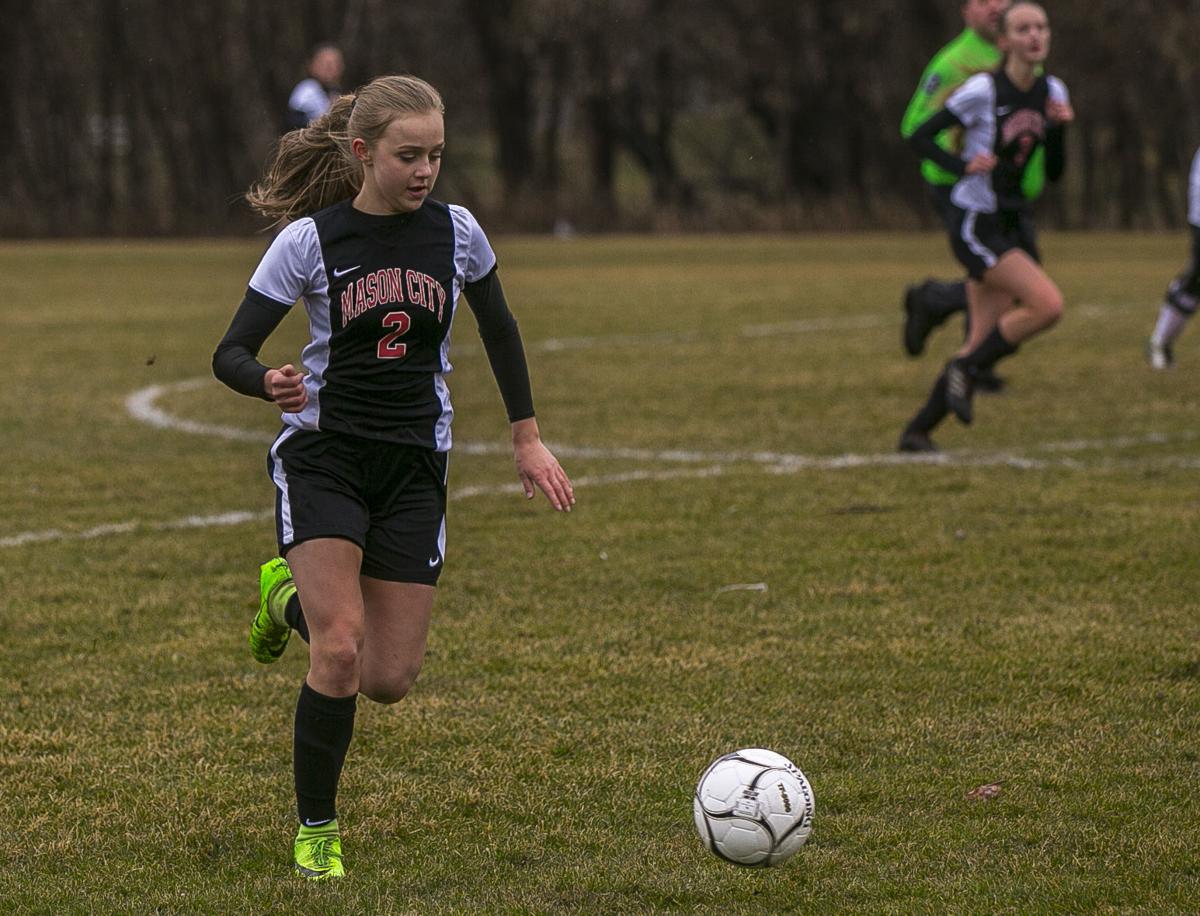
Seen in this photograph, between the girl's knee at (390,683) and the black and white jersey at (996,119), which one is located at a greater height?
the black and white jersey at (996,119)

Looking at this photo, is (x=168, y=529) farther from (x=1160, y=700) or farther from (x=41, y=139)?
(x=41, y=139)

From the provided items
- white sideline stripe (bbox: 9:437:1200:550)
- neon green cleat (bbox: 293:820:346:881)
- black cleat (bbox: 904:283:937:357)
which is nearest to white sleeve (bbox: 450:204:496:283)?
neon green cleat (bbox: 293:820:346:881)

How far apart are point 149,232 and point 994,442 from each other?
26041 mm

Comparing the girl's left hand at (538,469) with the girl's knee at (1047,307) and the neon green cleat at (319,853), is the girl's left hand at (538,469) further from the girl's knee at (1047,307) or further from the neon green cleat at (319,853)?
the girl's knee at (1047,307)

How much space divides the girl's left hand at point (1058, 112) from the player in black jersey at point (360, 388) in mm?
5190

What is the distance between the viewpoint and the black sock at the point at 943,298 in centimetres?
955

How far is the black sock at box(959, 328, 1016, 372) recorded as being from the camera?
8.30 meters

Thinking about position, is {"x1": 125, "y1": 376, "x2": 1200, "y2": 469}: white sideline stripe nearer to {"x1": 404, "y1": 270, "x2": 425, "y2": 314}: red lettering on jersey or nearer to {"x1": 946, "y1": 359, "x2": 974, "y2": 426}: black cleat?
{"x1": 946, "y1": 359, "x2": 974, "y2": 426}: black cleat

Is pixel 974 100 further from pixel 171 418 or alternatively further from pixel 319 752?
pixel 319 752

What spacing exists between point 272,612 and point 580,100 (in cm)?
3210

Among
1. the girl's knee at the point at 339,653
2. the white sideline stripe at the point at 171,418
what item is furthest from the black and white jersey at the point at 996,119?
the girl's knee at the point at 339,653

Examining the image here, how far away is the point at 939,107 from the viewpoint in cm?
896

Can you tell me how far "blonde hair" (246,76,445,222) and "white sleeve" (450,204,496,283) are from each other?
0.24m

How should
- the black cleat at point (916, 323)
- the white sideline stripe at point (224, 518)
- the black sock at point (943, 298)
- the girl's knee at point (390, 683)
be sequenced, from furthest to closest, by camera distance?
the black cleat at point (916, 323) → the black sock at point (943, 298) → the white sideline stripe at point (224, 518) → the girl's knee at point (390, 683)
